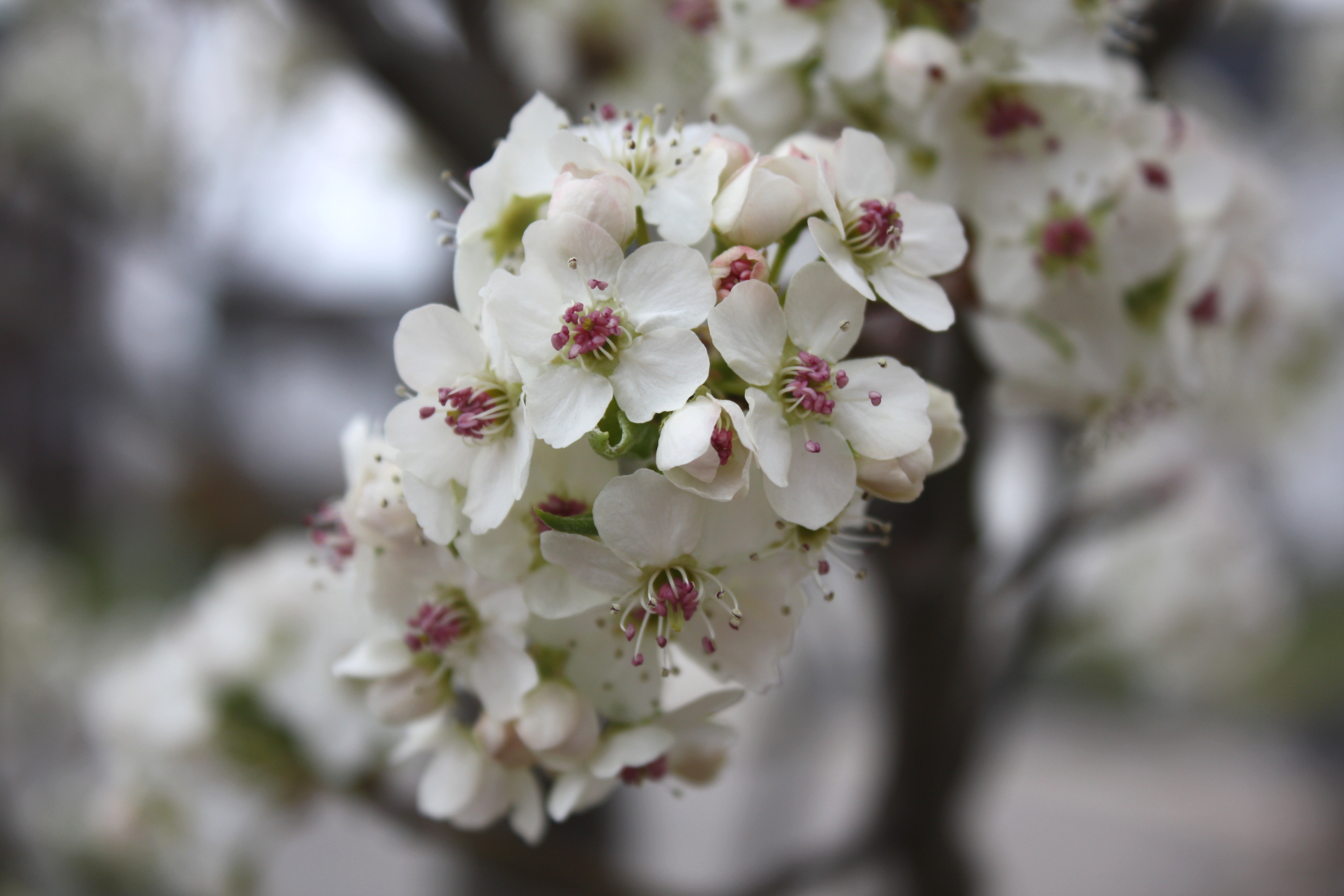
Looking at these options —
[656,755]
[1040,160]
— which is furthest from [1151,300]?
[656,755]

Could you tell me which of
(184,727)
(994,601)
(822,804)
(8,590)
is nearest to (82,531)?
(8,590)

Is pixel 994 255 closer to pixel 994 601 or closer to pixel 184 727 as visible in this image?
pixel 994 601

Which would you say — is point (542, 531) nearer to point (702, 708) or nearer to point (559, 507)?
point (559, 507)

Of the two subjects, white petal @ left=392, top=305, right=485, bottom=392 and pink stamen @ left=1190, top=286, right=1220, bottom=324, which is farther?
pink stamen @ left=1190, top=286, right=1220, bottom=324

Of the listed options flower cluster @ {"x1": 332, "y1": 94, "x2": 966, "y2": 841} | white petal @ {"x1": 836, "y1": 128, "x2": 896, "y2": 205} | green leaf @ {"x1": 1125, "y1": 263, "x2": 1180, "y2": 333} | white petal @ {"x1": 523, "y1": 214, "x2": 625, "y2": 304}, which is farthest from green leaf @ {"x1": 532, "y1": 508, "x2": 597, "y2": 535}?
green leaf @ {"x1": 1125, "y1": 263, "x2": 1180, "y2": 333}

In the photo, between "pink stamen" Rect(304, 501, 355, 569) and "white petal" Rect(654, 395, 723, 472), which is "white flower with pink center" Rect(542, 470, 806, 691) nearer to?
"white petal" Rect(654, 395, 723, 472)

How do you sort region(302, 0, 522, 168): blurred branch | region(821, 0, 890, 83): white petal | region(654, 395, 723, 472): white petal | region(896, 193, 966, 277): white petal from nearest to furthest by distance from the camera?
region(654, 395, 723, 472): white petal
region(896, 193, 966, 277): white petal
region(821, 0, 890, 83): white petal
region(302, 0, 522, 168): blurred branch
